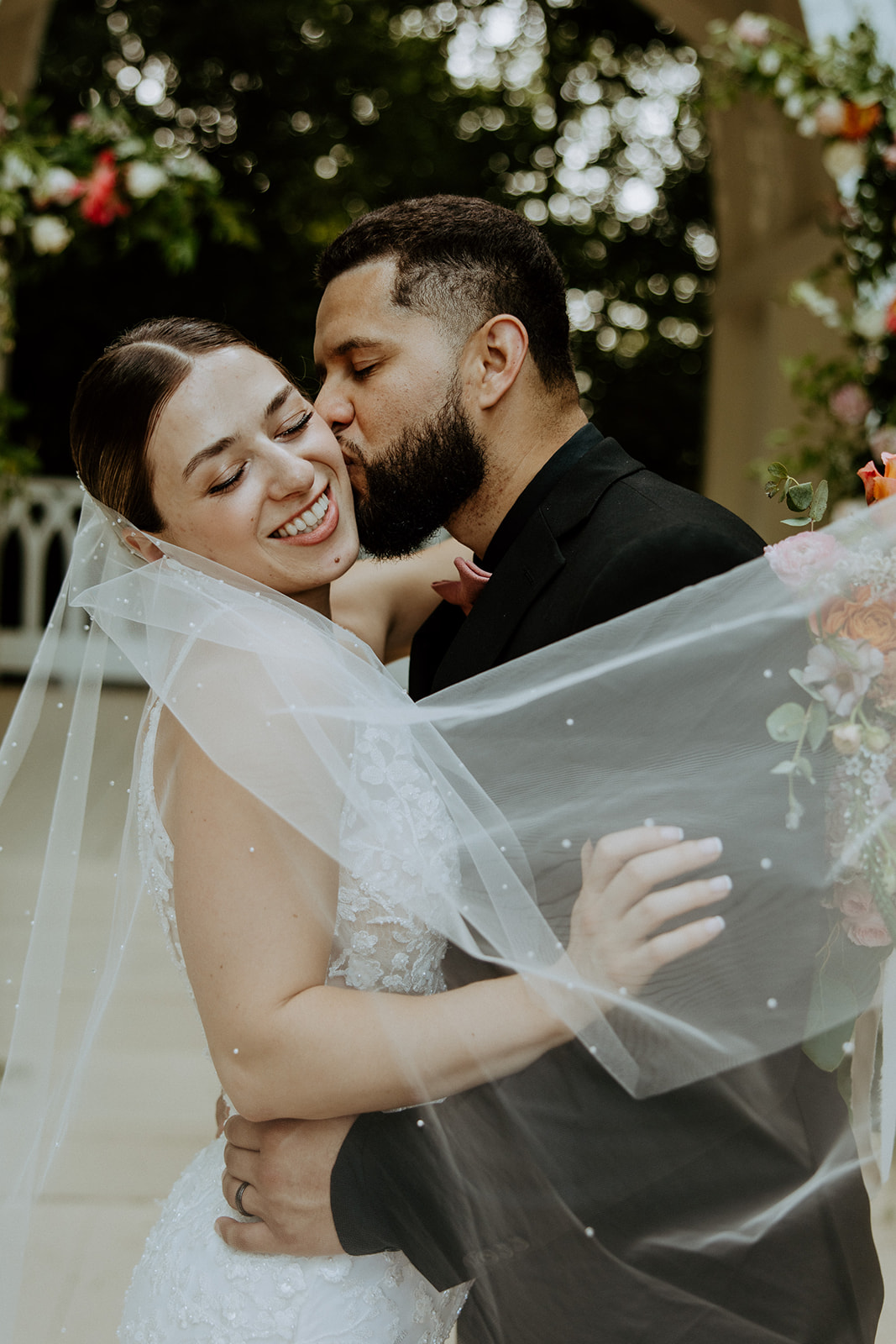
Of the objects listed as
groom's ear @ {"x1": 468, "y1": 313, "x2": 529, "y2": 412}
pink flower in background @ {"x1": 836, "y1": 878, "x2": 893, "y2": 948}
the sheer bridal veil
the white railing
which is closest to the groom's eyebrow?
groom's ear @ {"x1": 468, "y1": 313, "x2": 529, "y2": 412}

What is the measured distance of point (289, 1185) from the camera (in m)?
1.42

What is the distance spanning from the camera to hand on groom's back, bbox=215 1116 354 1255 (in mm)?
1404

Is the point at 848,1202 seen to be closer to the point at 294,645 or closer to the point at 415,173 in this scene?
the point at 294,645

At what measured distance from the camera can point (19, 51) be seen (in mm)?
6449

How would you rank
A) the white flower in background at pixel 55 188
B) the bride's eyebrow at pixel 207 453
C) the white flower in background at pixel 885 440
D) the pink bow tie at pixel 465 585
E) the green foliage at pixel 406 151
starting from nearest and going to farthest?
the bride's eyebrow at pixel 207 453
the pink bow tie at pixel 465 585
the white flower in background at pixel 885 440
the white flower in background at pixel 55 188
the green foliage at pixel 406 151

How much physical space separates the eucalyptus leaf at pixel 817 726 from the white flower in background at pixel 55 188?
414cm

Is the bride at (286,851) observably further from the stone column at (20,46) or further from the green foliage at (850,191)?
the stone column at (20,46)

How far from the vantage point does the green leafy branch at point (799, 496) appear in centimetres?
147

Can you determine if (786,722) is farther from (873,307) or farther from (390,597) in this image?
(873,307)

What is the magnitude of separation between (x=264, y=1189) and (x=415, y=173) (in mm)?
11488

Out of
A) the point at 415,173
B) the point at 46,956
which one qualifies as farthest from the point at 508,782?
the point at 415,173

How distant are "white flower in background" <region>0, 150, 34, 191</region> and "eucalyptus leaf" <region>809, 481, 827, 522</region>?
3.84m

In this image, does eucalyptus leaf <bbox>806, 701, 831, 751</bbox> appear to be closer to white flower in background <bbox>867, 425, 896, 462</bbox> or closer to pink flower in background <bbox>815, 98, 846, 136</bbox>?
white flower in background <bbox>867, 425, 896, 462</bbox>

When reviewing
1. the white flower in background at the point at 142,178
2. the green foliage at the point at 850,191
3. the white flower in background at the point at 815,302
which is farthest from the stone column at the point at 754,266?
the white flower in background at the point at 142,178
